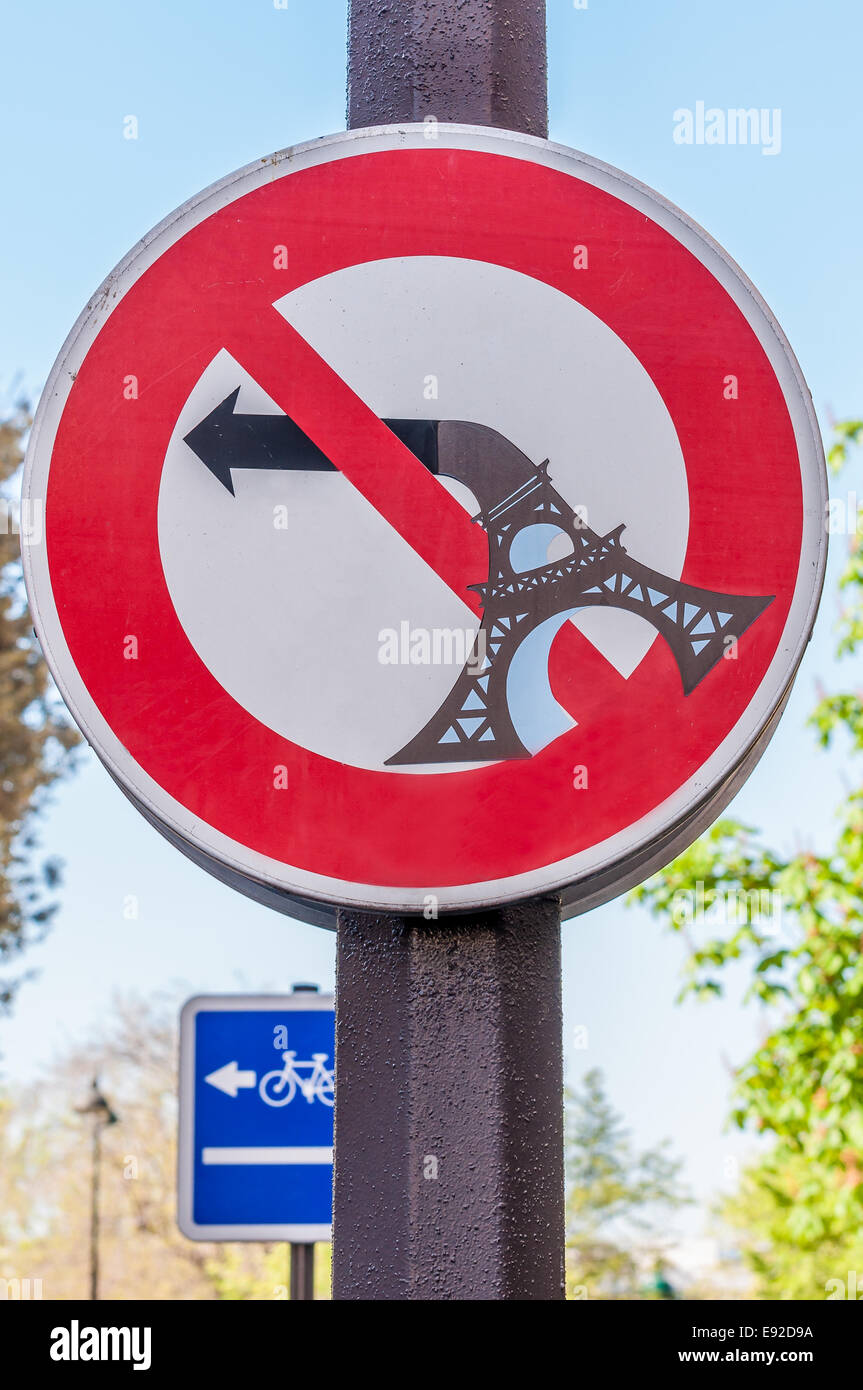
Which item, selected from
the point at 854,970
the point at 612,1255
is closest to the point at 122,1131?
the point at 612,1255

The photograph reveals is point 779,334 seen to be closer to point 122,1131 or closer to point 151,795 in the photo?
point 151,795

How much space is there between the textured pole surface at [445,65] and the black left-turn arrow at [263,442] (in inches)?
19.4

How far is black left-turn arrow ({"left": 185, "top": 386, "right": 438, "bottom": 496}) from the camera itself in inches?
63.3

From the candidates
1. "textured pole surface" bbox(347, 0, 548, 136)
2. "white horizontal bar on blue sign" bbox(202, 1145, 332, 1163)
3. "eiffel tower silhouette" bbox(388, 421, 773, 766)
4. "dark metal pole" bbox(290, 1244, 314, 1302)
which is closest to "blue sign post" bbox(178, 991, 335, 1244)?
"white horizontal bar on blue sign" bbox(202, 1145, 332, 1163)

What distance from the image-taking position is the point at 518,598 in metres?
1.57

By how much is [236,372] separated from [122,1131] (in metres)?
26.5

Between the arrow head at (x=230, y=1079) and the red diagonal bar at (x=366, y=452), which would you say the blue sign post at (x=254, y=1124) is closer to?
the arrow head at (x=230, y=1079)

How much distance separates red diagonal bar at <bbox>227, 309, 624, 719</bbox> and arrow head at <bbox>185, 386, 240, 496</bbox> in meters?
0.06

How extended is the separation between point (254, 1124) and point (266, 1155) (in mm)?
83

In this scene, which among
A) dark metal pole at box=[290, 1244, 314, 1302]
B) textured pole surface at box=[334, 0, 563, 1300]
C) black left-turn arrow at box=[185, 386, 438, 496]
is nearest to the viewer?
textured pole surface at box=[334, 0, 563, 1300]

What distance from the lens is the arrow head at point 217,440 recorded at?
5.28ft

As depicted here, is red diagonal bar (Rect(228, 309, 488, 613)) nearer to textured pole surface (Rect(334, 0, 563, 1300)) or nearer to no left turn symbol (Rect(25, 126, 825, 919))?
no left turn symbol (Rect(25, 126, 825, 919))

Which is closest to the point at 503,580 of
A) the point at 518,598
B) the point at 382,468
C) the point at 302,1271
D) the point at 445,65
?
the point at 518,598

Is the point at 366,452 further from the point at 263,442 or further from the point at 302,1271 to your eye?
the point at 302,1271
